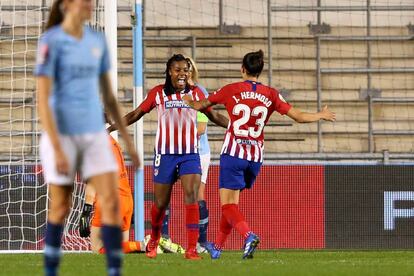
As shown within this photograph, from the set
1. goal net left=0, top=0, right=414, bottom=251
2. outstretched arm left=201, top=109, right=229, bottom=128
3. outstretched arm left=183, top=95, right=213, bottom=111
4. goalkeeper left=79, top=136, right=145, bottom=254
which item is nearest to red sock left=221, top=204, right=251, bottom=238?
outstretched arm left=201, top=109, right=229, bottom=128

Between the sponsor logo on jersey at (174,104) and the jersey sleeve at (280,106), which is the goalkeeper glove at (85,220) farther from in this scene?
the jersey sleeve at (280,106)

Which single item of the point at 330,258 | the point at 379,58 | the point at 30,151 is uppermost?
the point at 379,58

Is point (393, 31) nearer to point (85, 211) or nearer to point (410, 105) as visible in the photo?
point (410, 105)

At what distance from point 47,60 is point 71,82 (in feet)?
0.60

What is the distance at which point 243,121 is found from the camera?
10.7m

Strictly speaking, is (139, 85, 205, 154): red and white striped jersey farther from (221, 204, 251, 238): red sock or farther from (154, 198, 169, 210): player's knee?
(221, 204, 251, 238): red sock

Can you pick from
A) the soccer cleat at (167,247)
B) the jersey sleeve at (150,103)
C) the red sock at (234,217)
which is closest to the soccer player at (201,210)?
the soccer cleat at (167,247)

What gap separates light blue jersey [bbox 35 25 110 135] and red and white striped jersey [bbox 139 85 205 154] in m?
4.58

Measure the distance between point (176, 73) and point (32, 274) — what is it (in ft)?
9.65

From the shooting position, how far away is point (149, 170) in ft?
49.6

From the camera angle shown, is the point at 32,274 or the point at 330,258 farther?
the point at 330,258

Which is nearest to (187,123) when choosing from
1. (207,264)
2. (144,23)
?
(207,264)

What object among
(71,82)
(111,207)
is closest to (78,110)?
(71,82)

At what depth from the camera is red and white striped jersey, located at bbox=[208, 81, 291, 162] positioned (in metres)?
10.7
